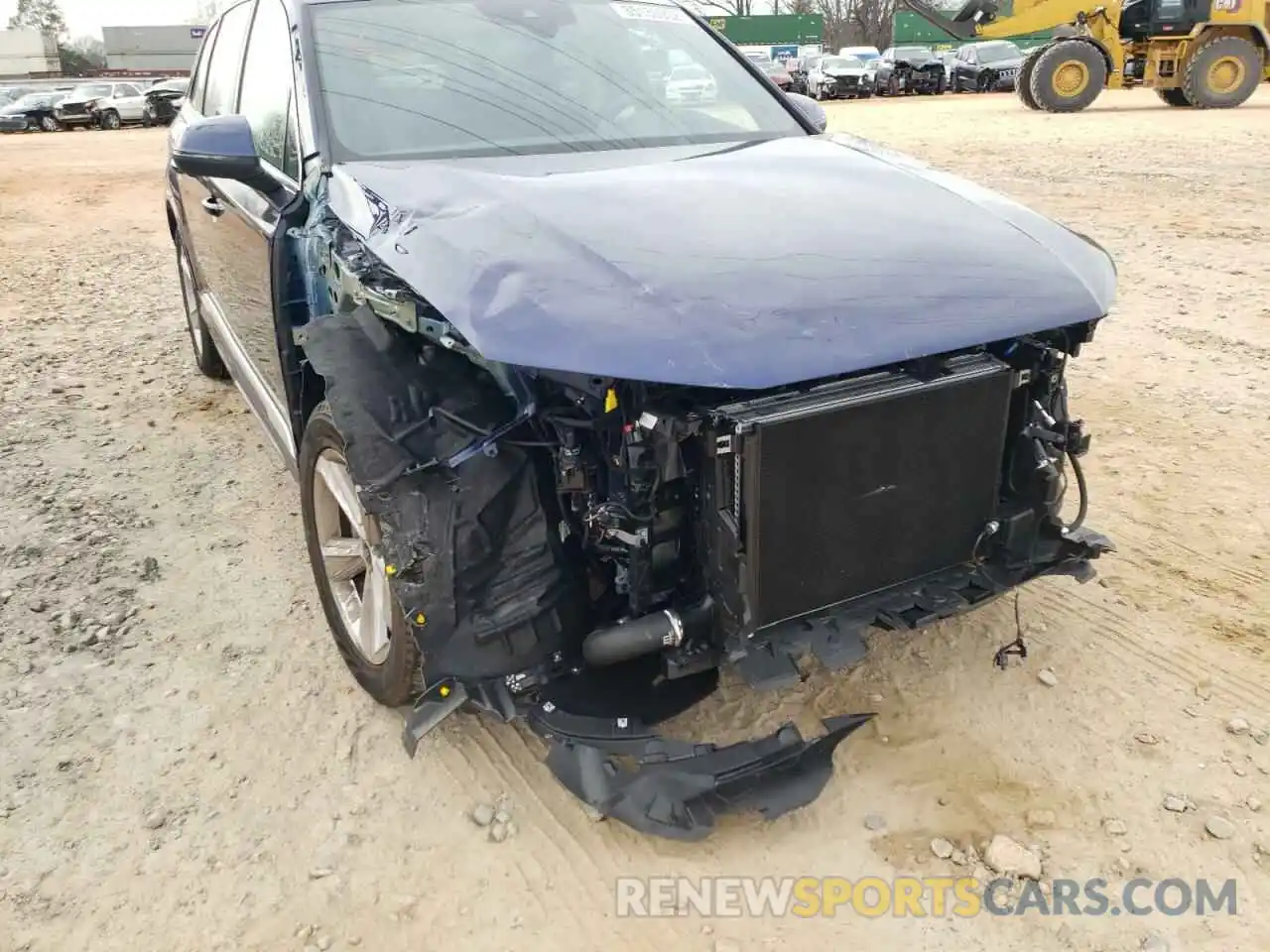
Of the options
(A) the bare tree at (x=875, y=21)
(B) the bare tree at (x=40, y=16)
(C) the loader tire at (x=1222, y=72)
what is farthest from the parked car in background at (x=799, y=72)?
(B) the bare tree at (x=40, y=16)

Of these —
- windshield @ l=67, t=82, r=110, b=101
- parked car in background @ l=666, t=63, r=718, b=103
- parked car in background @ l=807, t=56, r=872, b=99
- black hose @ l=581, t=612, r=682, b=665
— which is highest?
parked car in background @ l=666, t=63, r=718, b=103

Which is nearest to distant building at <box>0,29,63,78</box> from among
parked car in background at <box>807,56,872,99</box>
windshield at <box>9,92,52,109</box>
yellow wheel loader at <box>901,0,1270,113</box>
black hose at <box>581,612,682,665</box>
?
windshield at <box>9,92,52,109</box>

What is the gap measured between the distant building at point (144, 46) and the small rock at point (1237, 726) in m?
68.5

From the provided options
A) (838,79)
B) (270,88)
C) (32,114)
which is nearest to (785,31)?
(838,79)

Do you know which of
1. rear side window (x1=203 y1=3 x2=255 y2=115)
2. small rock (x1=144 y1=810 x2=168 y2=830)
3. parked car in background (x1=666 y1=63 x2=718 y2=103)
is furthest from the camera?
rear side window (x1=203 y1=3 x2=255 y2=115)

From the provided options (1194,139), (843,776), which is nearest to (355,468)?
(843,776)

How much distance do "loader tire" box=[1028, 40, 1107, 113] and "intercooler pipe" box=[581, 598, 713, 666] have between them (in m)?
19.4

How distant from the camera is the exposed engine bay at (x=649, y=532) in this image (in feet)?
6.94

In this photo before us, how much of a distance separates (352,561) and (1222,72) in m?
20.6

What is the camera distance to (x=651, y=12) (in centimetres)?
378

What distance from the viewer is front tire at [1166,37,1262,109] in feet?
58.6

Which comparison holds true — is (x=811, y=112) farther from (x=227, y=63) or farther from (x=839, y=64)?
(x=839, y=64)

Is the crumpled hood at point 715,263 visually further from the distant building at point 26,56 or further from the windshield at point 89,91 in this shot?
the distant building at point 26,56

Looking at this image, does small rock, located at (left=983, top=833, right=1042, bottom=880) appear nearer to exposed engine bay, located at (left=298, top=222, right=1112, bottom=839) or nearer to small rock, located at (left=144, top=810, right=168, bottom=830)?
exposed engine bay, located at (left=298, top=222, right=1112, bottom=839)
